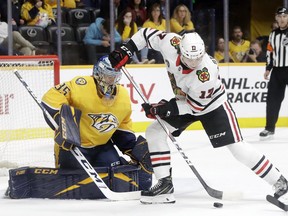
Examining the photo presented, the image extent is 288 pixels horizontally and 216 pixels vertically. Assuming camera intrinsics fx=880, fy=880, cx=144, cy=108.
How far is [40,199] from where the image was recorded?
4.39 meters

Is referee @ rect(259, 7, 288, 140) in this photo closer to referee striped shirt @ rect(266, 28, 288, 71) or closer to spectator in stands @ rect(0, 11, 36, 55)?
referee striped shirt @ rect(266, 28, 288, 71)

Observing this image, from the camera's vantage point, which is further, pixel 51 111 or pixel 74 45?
pixel 74 45

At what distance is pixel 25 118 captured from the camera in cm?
576

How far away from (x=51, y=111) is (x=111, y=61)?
0.39 meters

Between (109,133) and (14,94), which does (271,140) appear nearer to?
(14,94)

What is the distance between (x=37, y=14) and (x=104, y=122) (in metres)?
3.74

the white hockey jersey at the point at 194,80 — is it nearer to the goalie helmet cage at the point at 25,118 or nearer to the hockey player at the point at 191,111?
the hockey player at the point at 191,111

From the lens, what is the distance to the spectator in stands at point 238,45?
28.9ft

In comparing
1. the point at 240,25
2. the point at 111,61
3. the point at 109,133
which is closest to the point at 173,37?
the point at 111,61

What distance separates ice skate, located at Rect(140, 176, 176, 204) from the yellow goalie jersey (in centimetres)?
43

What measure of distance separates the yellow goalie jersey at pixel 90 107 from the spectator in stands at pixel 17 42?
3321 millimetres

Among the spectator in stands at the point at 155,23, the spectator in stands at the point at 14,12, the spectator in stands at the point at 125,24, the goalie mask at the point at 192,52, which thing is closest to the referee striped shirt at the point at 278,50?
the spectator in stands at the point at 155,23

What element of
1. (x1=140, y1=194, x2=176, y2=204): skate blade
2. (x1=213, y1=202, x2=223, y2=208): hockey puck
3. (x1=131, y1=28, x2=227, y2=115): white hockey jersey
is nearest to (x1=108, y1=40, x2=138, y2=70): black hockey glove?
(x1=131, y1=28, x2=227, y2=115): white hockey jersey

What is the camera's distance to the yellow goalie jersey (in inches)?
173
